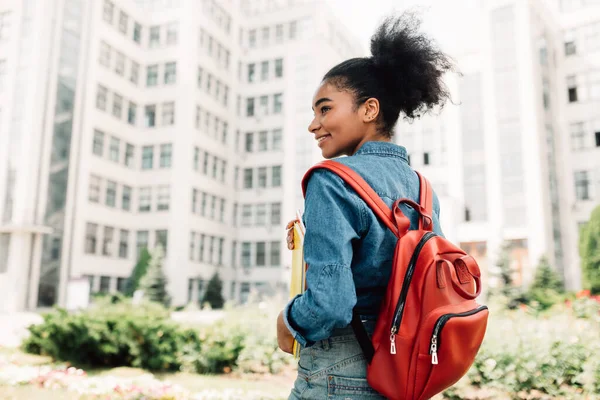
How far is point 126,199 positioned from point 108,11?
12.4 m

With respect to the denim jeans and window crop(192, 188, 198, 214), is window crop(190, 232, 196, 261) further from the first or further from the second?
the denim jeans

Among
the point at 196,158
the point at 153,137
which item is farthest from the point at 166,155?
the point at 196,158

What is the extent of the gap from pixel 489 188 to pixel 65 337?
92.5 feet

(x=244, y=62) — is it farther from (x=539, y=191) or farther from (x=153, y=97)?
(x=539, y=191)

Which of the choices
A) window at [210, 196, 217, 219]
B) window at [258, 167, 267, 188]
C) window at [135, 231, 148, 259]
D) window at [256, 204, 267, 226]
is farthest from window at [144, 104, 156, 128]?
window at [256, 204, 267, 226]

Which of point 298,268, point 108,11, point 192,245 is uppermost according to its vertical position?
point 108,11

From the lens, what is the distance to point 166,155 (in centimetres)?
3669

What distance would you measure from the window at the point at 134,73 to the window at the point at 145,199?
7.75 meters

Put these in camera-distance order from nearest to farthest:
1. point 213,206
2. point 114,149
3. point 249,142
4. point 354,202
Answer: point 354,202, point 114,149, point 213,206, point 249,142

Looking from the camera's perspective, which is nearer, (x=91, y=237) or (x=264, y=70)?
(x=91, y=237)

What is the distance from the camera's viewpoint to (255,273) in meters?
39.8

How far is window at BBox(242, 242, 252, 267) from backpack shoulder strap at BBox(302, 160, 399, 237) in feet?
128

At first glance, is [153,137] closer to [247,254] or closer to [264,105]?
[264,105]

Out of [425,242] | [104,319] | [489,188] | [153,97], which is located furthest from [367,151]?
[153,97]
